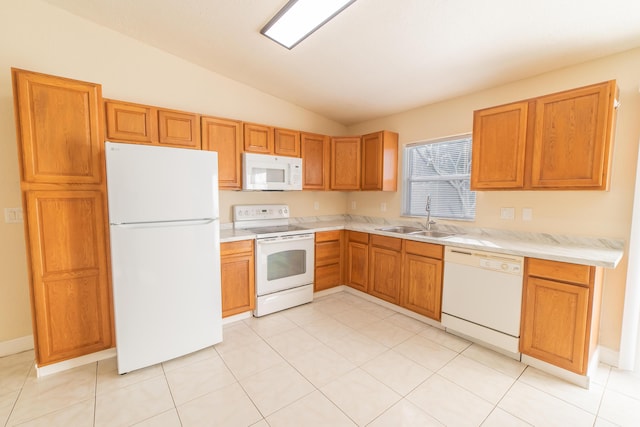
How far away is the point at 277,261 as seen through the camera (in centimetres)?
308

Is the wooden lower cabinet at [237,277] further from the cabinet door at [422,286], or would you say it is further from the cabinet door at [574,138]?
the cabinet door at [574,138]

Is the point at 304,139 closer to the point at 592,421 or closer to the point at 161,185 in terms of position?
the point at 161,185

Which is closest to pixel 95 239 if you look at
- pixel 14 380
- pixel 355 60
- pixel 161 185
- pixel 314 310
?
pixel 161 185

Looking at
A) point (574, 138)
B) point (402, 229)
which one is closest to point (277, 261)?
point (402, 229)

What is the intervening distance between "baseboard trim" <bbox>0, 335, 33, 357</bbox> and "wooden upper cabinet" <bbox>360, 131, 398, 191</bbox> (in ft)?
12.5

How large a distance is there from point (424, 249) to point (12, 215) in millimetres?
3751

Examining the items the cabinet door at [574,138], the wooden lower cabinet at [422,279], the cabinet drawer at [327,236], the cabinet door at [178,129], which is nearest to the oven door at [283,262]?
the cabinet drawer at [327,236]

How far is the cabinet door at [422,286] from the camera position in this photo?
2.69 meters

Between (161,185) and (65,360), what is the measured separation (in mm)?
1544

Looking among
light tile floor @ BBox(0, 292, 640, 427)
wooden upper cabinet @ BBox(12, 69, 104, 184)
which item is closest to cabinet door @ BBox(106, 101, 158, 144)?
wooden upper cabinet @ BBox(12, 69, 104, 184)

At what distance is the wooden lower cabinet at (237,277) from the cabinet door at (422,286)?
66.4 inches

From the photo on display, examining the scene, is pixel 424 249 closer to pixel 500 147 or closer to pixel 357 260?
pixel 357 260

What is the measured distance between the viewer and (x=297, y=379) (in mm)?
1989

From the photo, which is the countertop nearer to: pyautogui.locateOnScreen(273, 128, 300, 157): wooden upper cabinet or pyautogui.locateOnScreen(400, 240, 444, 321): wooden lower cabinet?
pyautogui.locateOnScreen(400, 240, 444, 321): wooden lower cabinet
